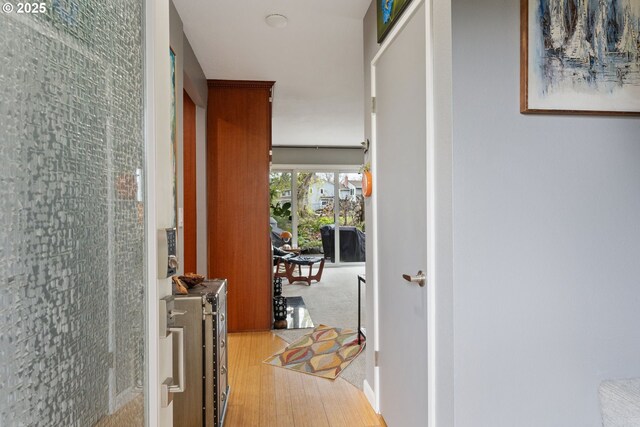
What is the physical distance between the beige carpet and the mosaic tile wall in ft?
6.80

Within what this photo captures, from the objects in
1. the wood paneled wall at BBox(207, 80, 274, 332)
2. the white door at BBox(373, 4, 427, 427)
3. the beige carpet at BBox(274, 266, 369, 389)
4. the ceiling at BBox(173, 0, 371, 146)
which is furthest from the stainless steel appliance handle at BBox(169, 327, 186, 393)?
the wood paneled wall at BBox(207, 80, 274, 332)

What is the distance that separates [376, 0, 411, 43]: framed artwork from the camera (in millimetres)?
1823

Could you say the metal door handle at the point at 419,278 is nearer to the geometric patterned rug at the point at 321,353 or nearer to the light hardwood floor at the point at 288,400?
the light hardwood floor at the point at 288,400

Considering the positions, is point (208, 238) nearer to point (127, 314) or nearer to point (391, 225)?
point (391, 225)

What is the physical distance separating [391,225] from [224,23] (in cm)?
186

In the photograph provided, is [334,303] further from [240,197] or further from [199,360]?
[199,360]

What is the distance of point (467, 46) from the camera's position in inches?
50.3

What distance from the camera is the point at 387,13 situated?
80.0 inches

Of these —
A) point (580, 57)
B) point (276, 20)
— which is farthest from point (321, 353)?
point (580, 57)

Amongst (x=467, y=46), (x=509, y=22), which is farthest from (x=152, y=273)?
(x=509, y=22)

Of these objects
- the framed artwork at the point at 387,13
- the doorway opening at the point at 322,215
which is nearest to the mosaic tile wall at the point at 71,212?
the framed artwork at the point at 387,13

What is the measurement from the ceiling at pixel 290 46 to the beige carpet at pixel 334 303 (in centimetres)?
225

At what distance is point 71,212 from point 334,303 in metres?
4.69

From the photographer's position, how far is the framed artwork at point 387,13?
5.98 feet
